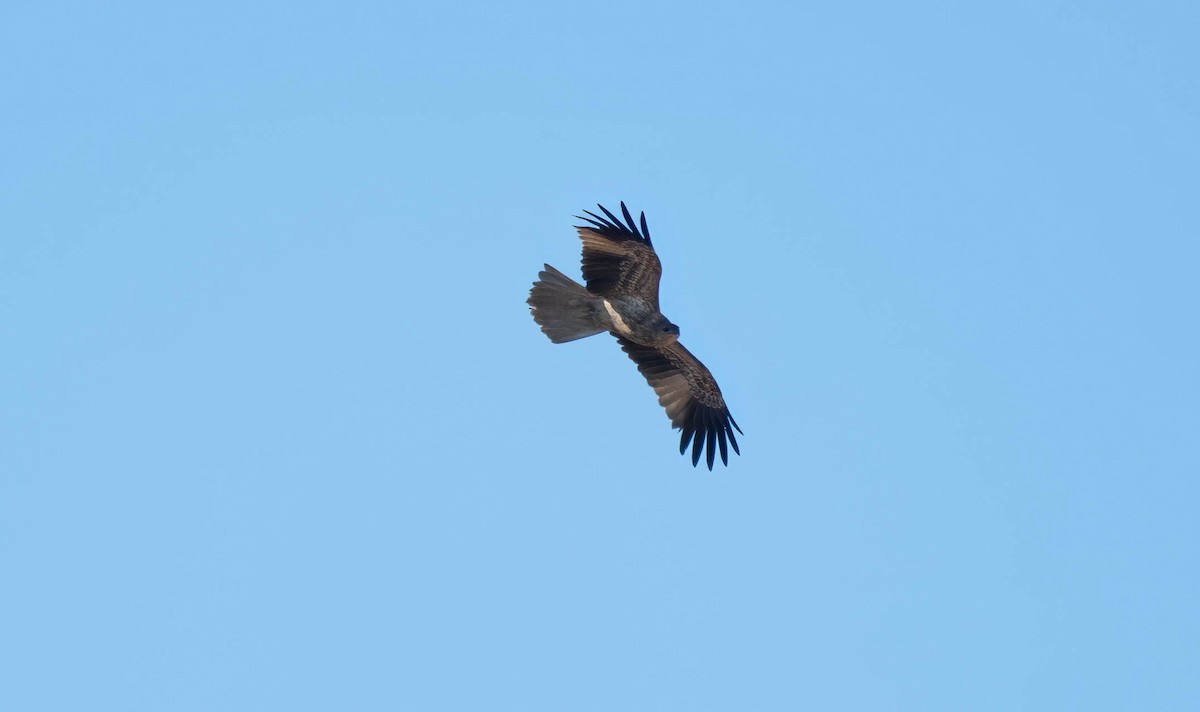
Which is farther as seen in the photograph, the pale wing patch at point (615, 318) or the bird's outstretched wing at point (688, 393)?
the bird's outstretched wing at point (688, 393)

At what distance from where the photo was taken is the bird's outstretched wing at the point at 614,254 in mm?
16453

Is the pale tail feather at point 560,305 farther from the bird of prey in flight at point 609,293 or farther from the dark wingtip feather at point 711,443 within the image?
the dark wingtip feather at point 711,443

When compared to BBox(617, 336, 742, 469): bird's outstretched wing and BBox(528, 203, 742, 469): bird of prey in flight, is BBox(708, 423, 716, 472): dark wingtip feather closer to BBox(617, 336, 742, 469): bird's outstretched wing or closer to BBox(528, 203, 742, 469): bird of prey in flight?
BBox(617, 336, 742, 469): bird's outstretched wing

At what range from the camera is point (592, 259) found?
16.5 metres

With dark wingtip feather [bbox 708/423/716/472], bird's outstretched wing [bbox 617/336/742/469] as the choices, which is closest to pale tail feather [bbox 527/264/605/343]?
bird's outstretched wing [bbox 617/336/742/469]

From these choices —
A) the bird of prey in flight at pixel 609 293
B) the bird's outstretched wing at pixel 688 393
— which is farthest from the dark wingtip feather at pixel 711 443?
the bird of prey in flight at pixel 609 293

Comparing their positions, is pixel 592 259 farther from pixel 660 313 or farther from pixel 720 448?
pixel 720 448

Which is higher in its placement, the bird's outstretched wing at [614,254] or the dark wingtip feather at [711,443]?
the bird's outstretched wing at [614,254]

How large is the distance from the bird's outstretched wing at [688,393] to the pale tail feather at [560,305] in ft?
3.42

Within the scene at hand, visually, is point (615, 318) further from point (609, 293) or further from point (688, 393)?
point (688, 393)

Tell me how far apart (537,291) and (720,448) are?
2667 millimetres

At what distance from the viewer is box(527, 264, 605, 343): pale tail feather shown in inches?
641

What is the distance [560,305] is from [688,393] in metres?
2.01

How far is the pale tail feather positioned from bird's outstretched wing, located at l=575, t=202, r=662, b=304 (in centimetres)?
18
